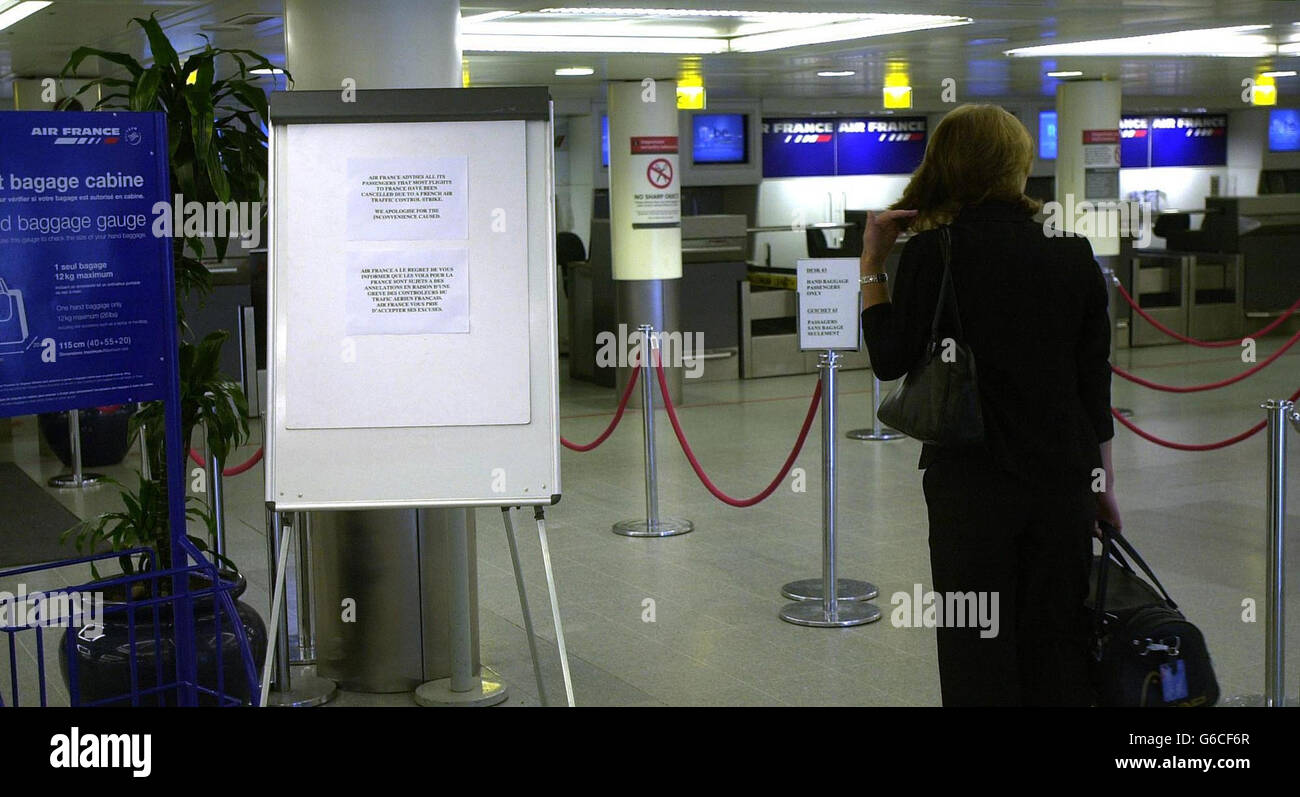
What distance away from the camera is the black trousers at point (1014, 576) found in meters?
2.83

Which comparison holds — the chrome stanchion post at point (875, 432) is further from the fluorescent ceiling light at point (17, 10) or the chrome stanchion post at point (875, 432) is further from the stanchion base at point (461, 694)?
the fluorescent ceiling light at point (17, 10)

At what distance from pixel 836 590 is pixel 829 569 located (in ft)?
0.51

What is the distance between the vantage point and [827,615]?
17.0 feet

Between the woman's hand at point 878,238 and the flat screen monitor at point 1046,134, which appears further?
the flat screen monitor at point 1046,134

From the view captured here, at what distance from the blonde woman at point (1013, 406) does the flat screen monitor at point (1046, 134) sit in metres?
15.6

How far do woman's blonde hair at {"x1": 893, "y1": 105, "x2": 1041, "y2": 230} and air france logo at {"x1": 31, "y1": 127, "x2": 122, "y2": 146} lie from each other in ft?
6.05

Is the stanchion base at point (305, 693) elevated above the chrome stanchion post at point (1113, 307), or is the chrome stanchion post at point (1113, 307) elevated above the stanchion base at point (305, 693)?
the chrome stanchion post at point (1113, 307)

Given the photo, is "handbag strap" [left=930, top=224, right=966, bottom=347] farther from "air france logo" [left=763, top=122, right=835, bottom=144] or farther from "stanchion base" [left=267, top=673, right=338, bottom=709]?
"air france logo" [left=763, top=122, right=835, bottom=144]

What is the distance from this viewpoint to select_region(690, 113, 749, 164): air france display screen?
15320 mm

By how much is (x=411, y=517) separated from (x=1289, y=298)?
41.1ft

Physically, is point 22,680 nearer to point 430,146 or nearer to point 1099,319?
point 430,146

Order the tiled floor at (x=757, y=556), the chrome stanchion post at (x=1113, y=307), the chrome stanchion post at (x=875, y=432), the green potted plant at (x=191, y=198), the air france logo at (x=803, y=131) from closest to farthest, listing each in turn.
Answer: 1. the green potted plant at (x=191, y=198)
2. the tiled floor at (x=757, y=556)
3. the chrome stanchion post at (x=875, y=432)
4. the chrome stanchion post at (x=1113, y=307)
5. the air france logo at (x=803, y=131)
